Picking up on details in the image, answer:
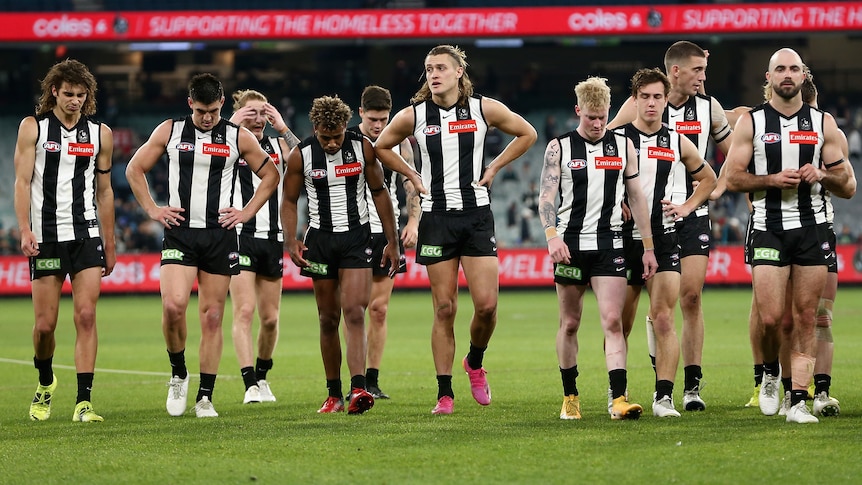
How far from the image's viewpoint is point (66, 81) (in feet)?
29.9

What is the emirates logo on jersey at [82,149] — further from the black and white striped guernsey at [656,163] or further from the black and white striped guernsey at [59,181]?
the black and white striped guernsey at [656,163]

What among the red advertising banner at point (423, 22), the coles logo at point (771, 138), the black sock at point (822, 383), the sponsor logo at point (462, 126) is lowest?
the black sock at point (822, 383)

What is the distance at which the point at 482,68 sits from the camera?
38.9m

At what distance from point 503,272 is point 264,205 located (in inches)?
758

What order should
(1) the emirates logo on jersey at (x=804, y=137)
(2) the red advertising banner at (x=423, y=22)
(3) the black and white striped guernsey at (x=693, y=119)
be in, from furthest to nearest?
1. (2) the red advertising banner at (x=423, y=22)
2. (3) the black and white striped guernsey at (x=693, y=119)
3. (1) the emirates logo on jersey at (x=804, y=137)

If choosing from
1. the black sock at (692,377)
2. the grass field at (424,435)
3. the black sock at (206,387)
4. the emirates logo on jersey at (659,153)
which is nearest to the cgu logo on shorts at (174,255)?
the black sock at (206,387)

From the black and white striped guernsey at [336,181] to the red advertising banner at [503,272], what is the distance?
62.4 feet

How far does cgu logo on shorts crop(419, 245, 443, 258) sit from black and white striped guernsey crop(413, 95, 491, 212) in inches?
11.2

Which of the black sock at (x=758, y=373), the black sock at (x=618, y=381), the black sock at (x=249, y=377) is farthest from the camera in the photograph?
the black sock at (x=249, y=377)

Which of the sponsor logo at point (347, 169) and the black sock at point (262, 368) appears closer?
the sponsor logo at point (347, 169)

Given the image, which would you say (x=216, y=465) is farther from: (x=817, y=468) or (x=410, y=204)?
(x=410, y=204)

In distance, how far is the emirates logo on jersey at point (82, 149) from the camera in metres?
9.17

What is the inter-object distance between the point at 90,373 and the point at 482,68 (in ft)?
101

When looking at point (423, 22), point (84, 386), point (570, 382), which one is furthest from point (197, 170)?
point (423, 22)
